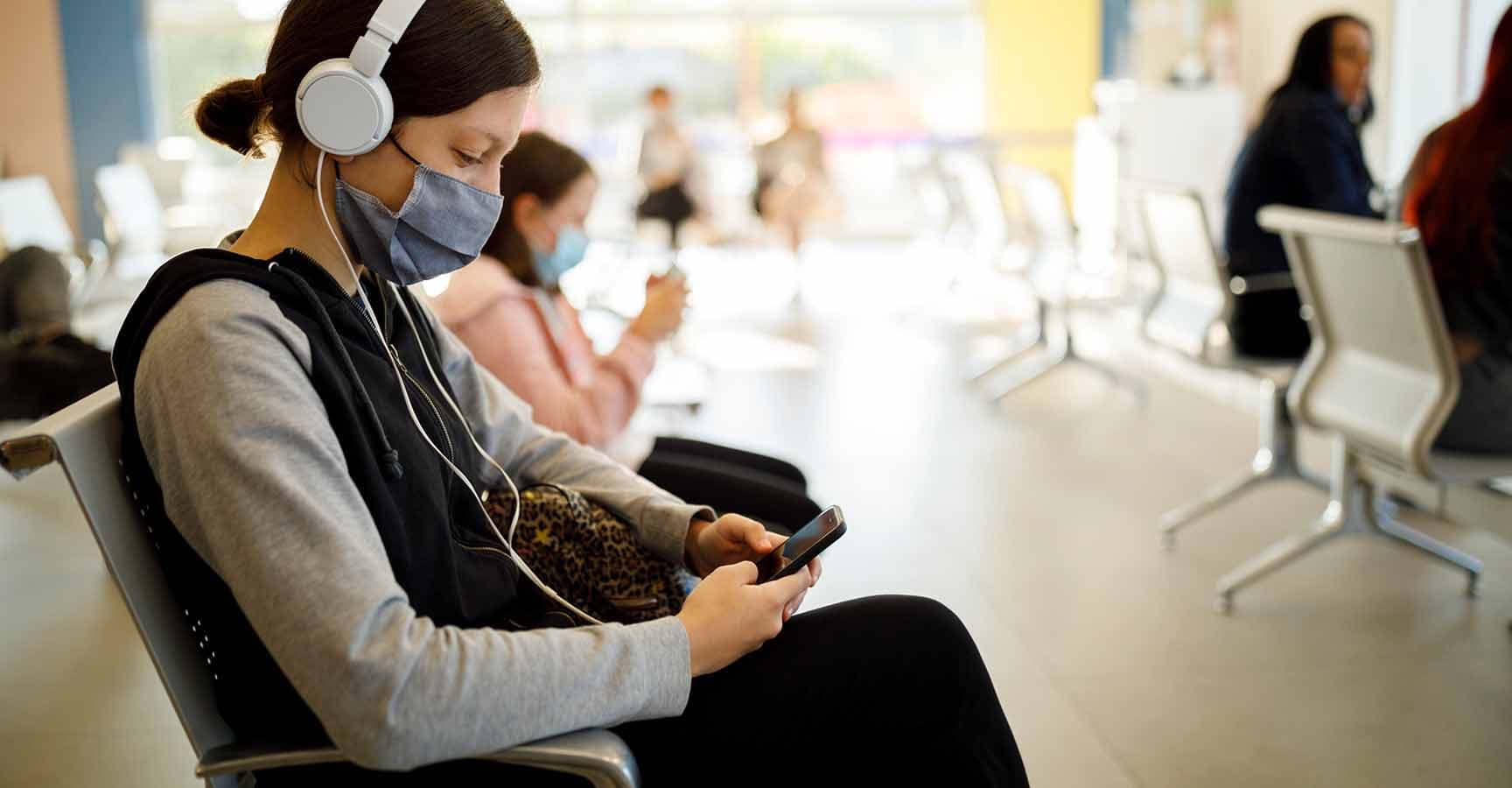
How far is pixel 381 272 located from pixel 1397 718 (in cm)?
180

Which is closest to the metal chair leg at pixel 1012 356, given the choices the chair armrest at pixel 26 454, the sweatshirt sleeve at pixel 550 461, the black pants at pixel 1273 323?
the black pants at pixel 1273 323

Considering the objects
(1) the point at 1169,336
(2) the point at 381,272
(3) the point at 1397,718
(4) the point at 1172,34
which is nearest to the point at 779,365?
(1) the point at 1169,336

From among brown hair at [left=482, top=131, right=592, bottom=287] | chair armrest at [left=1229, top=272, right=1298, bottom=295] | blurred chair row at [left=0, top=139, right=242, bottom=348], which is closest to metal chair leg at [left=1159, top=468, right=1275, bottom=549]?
chair armrest at [left=1229, top=272, right=1298, bottom=295]

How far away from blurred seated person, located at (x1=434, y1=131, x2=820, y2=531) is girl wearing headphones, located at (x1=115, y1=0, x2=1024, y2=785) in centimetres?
59

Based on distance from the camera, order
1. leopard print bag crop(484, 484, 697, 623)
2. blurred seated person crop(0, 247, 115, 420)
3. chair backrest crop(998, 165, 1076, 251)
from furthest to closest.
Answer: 1. chair backrest crop(998, 165, 1076, 251)
2. blurred seated person crop(0, 247, 115, 420)
3. leopard print bag crop(484, 484, 697, 623)

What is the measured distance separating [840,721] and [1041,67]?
11.1 metres

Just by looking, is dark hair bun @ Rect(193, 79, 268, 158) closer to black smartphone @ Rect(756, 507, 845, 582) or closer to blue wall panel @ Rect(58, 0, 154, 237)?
black smartphone @ Rect(756, 507, 845, 582)

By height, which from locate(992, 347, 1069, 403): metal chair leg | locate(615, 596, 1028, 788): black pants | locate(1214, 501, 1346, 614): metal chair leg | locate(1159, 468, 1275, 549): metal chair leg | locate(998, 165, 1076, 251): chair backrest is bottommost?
locate(992, 347, 1069, 403): metal chair leg

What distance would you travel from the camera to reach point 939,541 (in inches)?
129

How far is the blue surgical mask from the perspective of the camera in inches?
93.1

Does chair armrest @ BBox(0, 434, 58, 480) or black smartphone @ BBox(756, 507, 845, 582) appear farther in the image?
black smartphone @ BBox(756, 507, 845, 582)

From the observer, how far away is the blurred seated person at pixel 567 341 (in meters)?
1.91

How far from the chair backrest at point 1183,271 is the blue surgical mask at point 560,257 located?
159 cm

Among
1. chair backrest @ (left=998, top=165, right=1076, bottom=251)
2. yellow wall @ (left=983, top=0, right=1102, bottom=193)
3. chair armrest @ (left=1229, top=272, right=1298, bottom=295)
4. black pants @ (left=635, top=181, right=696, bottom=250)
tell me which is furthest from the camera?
yellow wall @ (left=983, top=0, right=1102, bottom=193)
